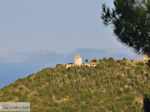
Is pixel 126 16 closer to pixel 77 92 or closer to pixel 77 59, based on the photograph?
pixel 77 92

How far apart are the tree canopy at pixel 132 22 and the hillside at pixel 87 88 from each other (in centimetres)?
767

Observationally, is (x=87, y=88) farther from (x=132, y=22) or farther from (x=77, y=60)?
(x=132, y=22)

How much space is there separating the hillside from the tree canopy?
7667 millimetres

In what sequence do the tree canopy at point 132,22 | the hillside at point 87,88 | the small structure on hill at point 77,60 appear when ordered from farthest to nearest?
the small structure on hill at point 77,60, the hillside at point 87,88, the tree canopy at point 132,22

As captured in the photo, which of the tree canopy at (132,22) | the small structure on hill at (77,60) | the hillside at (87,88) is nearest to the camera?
the tree canopy at (132,22)

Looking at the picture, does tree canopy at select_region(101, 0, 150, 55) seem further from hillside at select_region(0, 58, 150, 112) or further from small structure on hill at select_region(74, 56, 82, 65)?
small structure on hill at select_region(74, 56, 82, 65)

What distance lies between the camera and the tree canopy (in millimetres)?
16172

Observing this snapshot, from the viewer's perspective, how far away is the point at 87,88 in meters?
26.2

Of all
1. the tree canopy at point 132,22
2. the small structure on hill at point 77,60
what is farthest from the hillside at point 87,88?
the tree canopy at point 132,22

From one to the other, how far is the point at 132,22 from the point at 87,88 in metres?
11.8

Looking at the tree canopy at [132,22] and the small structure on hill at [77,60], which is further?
Result: the small structure on hill at [77,60]

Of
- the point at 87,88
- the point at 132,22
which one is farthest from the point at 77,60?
the point at 132,22

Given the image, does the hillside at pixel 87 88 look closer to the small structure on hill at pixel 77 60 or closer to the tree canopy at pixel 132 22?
the small structure on hill at pixel 77 60

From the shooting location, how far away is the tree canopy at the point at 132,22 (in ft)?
53.1
